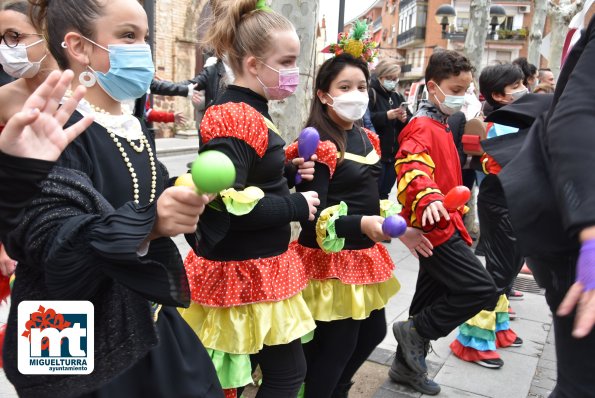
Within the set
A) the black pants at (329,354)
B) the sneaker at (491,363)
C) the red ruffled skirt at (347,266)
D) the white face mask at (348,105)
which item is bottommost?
the sneaker at (491,363)

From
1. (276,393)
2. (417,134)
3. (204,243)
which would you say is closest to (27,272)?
(204,243)

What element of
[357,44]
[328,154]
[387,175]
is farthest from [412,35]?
[328,154]

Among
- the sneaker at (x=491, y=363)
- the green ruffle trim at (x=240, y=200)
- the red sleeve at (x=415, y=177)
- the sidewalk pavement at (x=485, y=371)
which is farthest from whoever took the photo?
the sneaker at (x=491, y=363)

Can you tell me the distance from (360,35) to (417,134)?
634mm

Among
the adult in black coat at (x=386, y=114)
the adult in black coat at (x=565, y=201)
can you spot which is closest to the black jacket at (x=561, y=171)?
the adult in black coat at (x=565, y=201)

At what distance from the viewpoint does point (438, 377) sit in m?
3.26

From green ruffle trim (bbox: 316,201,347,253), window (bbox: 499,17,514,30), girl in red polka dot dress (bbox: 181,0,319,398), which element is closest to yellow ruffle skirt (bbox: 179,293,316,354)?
girl in red polka dot dress (bbox: 181,0,319,398)

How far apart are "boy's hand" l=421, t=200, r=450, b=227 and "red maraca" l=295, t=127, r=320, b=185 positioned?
2.11 feet

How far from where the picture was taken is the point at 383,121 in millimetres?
6172

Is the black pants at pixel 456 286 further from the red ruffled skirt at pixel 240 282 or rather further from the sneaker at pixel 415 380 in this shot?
the red ruffled skirt at pixel 240 282

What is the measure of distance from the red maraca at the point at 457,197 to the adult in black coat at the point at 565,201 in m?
0.65

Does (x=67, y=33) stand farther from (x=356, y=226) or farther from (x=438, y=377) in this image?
(x=438, y=377)

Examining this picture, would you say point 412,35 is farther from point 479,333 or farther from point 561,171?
A: point 561,171

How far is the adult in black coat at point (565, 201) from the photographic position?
1146 mm
